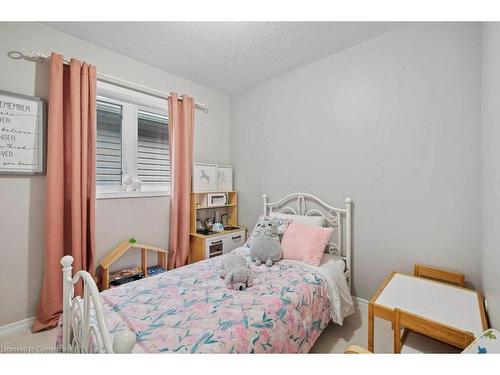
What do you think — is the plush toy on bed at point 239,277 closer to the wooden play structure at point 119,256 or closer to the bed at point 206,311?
the bed at point 206,311

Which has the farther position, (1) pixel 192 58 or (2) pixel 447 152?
(1) pixel 192 58

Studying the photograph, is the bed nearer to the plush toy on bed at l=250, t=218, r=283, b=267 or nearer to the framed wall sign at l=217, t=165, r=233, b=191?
the plush toy on bed at l=250, t=218, r=283, b=267

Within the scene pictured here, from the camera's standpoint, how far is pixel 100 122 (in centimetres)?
230

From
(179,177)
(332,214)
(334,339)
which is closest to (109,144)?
(179,177)

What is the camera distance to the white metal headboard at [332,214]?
2.20 metres

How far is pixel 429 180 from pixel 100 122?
303 cm

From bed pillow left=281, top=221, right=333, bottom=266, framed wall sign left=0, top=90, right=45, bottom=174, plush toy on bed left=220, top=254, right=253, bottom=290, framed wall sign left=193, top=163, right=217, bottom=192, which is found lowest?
plush toy on bed left=220, top=254, right=253, bottom=290

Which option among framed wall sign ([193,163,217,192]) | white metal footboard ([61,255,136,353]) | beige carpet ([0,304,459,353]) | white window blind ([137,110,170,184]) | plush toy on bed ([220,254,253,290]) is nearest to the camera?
white metal footboard ([61,255,136,353])

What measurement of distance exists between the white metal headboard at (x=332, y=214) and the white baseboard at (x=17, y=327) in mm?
2463

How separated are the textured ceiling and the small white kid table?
209 cm

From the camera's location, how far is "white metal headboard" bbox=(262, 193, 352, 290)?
2204 mm

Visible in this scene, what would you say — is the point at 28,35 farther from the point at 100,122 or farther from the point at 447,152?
the point at 447,152

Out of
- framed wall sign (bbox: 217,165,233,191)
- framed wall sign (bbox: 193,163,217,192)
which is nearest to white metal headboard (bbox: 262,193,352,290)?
framed wall sign (bbox: 217,165,233,191)
